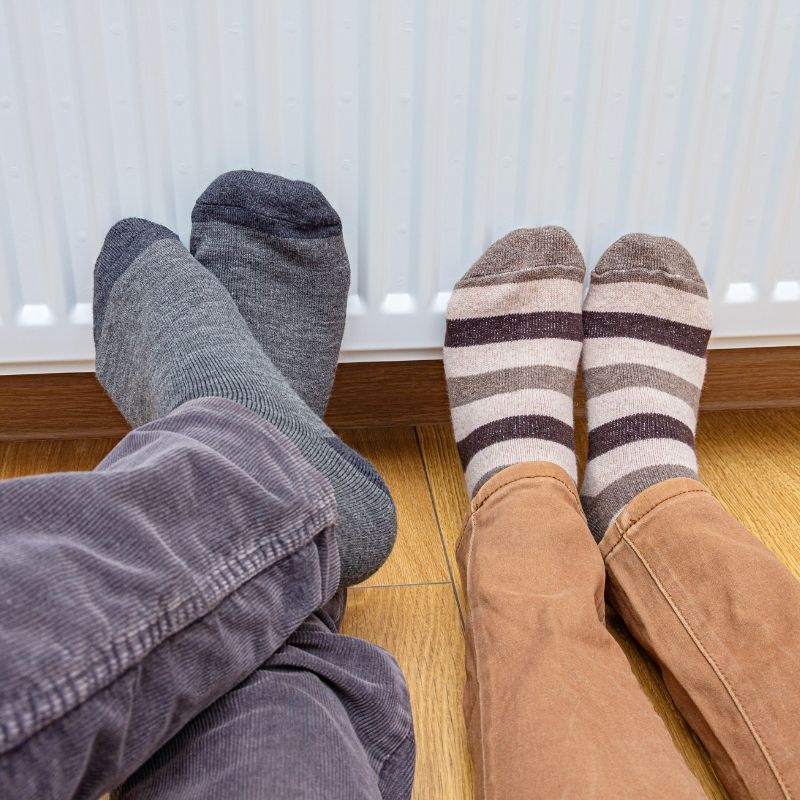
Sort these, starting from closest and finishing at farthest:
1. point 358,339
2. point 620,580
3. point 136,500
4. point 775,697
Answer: point 136,500, point 775,697, point 620,580, point 358,339

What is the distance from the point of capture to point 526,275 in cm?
75

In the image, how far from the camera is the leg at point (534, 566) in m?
0.44

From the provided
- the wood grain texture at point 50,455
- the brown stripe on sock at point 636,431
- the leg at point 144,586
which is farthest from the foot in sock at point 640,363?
the wood grain texture at point 50,455

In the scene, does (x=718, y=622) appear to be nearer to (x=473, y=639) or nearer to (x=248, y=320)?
(x=473, y=639)

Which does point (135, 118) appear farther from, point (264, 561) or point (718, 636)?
point (718, 636)

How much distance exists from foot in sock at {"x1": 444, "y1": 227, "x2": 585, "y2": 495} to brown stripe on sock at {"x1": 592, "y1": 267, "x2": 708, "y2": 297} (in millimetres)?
23

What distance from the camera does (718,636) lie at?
1.72 feet

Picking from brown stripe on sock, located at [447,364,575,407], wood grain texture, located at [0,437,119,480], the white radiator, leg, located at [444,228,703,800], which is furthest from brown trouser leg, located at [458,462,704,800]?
wood grain texture, located at [0,437,119,480]

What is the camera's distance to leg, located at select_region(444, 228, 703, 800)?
438 mm

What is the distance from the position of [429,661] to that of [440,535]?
15 cm

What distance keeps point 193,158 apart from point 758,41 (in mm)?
461

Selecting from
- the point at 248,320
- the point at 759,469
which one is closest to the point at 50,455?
the point at 248,320

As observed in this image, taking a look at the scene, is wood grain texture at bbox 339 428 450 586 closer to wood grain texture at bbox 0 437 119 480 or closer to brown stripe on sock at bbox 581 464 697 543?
brown stripe on sock at bbox 581 464 697 543

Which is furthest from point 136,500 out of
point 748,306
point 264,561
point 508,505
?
point 748,306
